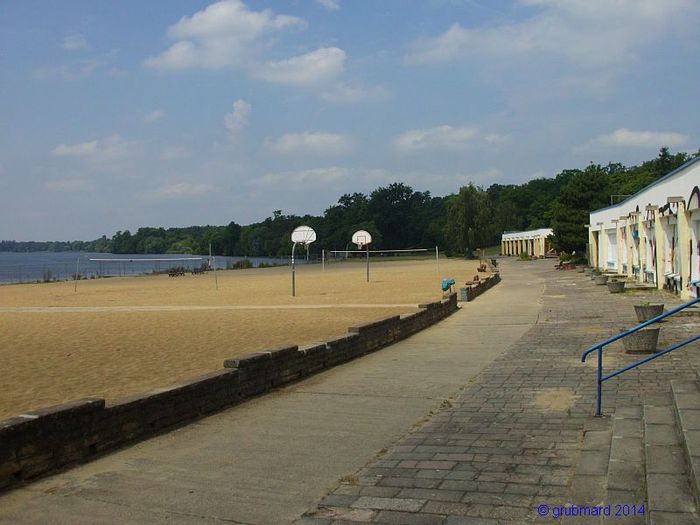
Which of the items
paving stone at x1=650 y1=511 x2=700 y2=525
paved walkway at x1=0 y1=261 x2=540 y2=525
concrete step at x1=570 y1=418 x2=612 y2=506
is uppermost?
paving stone at x1=650 y1=511 x2=700 y2=525

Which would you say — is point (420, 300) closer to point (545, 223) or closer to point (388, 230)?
point (545, 223)

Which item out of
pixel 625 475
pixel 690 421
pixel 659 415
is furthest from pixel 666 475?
pixel 659 415

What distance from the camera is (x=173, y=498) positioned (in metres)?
4.86

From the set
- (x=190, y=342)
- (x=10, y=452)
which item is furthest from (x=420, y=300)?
(x=10, y=452)

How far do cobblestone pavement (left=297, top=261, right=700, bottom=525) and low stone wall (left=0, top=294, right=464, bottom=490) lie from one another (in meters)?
2.32

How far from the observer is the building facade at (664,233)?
19.1 m

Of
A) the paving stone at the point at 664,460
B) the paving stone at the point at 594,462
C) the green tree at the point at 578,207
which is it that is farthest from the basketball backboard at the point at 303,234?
the paving stone at the point at 664,460

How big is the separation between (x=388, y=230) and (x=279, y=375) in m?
139

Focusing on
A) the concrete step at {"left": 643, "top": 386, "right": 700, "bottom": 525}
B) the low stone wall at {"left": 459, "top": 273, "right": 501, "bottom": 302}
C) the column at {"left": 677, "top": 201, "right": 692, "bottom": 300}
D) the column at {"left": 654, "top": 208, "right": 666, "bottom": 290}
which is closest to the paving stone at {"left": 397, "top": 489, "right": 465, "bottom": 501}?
the concrete step at {"left": 643, "top": 386, "right": 700, "bottom": 525}

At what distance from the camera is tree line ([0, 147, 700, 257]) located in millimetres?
55950

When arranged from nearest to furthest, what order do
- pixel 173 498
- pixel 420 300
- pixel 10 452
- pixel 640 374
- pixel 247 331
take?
pixel 173 498 → pixel 10 452 → pixel 640 374 → pixel 247 331 → pixel 420 300

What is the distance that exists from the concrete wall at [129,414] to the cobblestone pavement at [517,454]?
7.61 feet

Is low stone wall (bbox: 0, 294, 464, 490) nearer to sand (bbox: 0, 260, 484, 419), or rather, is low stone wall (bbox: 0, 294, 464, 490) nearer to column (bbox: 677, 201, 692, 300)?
sand (bbox: 0, 260, 484, 419)

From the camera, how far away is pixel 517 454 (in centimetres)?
563
